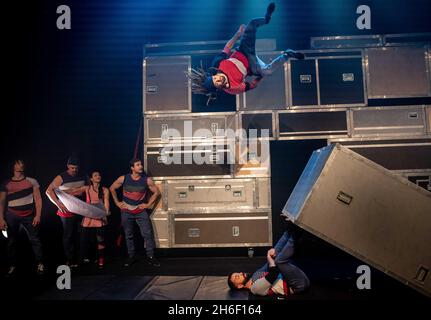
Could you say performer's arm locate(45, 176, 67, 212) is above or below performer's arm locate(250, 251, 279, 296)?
above

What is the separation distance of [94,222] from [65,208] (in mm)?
447

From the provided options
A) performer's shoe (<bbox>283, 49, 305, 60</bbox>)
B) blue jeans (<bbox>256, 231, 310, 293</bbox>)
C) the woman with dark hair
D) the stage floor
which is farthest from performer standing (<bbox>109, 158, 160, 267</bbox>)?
performer's shoe (<bbox>283, 49, 305, 60</bbox>)

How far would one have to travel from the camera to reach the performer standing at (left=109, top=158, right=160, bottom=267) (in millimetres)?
4789

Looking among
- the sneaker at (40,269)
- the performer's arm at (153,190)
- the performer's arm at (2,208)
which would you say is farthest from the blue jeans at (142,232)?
the performer's arm at (2,208)

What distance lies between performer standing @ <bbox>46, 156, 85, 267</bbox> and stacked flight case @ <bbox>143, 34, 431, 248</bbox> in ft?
3.47

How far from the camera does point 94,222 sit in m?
4.65

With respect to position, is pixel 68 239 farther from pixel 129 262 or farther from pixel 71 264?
pixel 129 262

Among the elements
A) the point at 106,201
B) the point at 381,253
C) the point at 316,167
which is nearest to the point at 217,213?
the point at 106,201

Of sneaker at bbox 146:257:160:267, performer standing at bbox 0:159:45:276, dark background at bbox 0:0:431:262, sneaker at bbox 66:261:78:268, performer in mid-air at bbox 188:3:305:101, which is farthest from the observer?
dark background at bbox 0:0:431:262

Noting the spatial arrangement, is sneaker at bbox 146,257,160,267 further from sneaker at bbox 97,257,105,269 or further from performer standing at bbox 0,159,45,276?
performer standing at bbox 0,159,45,276

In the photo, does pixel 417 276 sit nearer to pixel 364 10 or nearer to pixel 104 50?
pixel 364 10

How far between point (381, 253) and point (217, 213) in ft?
8.44

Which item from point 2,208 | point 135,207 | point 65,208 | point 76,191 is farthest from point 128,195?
point 2,208

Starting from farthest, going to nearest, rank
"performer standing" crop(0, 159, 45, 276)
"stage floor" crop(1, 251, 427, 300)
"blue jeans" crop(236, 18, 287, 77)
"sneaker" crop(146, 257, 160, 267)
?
"sneaker" crop(146, 257, 160, 267) → "performer standing" crop(0, 159, 45, 276) → "blue jeans" crop(236, 18, 287, 77) → "stage floor" crop(1, 251, 427, 300)
